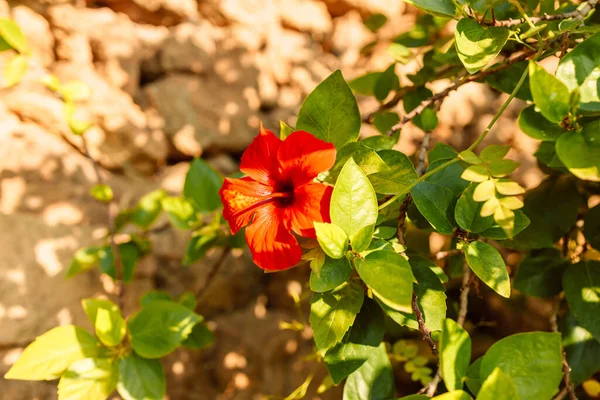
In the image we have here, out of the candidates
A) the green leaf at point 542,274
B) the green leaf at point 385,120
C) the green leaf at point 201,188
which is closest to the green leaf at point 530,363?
the green leaf at point 542,274

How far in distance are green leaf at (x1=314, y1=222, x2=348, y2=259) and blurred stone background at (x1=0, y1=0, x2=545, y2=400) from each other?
30.6 inches

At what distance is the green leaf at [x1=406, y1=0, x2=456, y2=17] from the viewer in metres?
0.66

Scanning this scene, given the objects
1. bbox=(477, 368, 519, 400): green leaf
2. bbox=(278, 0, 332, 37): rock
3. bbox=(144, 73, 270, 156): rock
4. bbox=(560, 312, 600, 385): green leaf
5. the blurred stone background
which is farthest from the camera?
bbox=(278, 0, 332, 37): rock

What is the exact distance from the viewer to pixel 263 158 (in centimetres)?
69

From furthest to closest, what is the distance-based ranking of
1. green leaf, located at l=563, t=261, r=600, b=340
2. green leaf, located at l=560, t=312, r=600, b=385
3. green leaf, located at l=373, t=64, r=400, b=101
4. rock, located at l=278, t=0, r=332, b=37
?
1. rock, located at l=278, t=0, r=332, b=37
2. green leaf, located at l=373, t=64, r=400, b=101
3. green leaf, located at l=560, t=312, r=600, b=385
4. green leaf, located at l=563, t=261, r=600, b=340

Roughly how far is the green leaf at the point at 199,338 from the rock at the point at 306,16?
3.48 feet

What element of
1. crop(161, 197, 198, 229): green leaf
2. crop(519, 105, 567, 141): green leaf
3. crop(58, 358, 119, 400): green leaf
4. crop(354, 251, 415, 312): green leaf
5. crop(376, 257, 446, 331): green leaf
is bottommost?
crop(58, 358, 119, 400): green leaf

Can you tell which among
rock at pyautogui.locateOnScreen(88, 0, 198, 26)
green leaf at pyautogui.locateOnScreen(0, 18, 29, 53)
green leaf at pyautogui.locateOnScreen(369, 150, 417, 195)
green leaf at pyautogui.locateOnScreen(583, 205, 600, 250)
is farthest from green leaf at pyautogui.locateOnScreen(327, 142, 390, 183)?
rock at pyautogui.locateOnScreen(88, 0, 198, 26)

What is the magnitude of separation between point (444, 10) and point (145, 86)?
983 mm

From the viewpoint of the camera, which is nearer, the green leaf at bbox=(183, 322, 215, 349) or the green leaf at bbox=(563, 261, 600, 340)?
the green leaf at bbox=(563, 261, 600, 340)

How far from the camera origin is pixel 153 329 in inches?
35.8

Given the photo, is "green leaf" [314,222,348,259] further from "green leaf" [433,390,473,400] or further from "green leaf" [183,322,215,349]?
"green leaf" [183,322,215,349]

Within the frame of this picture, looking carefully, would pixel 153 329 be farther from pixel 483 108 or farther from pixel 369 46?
pixel 483 108

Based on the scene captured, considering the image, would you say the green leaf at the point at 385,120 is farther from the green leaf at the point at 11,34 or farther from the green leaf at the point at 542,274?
the green leaf at the point at 11,34
